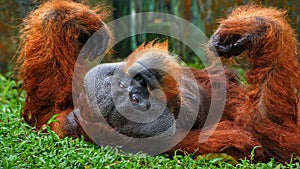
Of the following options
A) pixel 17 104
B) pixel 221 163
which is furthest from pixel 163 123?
pixel 17 104

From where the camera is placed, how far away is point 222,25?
147 inches

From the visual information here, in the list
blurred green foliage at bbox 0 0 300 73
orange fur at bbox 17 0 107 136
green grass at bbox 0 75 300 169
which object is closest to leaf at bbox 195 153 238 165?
green grass at bbox 0 75 300 169

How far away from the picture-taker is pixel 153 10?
22.7 feet

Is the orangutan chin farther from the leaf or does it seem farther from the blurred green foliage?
the blurred green foliage

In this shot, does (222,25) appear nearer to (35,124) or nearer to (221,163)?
(221,163)

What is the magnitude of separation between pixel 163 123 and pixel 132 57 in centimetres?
45

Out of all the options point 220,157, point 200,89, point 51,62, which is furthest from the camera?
point 51,62

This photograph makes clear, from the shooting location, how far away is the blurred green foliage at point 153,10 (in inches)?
247

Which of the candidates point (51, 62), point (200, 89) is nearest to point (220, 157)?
point (200, 89)

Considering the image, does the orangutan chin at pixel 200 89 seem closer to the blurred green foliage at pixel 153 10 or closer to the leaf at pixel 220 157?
the leaf at pixel 220 157

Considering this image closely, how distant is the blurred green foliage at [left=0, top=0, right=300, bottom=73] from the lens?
20.6 ft

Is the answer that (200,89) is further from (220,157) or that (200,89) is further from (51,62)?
(51,62)

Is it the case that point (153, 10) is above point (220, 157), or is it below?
above

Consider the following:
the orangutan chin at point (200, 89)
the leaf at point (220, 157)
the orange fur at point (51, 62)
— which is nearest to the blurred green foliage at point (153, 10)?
the orange fur at point (51, 62)
